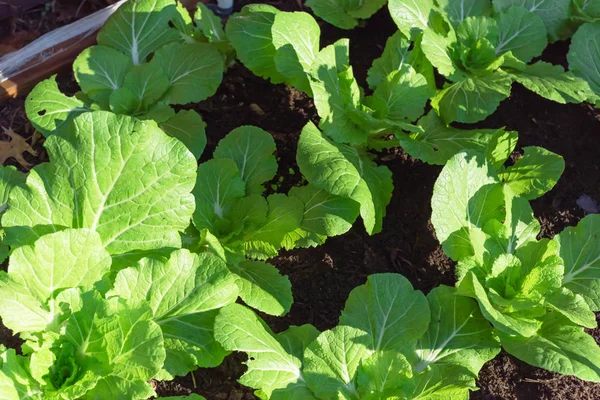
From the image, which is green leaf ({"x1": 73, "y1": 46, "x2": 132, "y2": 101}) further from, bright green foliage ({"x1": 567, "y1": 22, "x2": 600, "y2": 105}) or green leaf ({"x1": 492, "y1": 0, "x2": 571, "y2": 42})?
bright green foliage ({"x1": 567, "y1": 22, "x2": 600, "y2": 105})

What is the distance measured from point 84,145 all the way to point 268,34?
4.00 feet

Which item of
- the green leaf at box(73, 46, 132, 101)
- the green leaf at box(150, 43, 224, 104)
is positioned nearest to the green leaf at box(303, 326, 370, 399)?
the green leaf at box(150, 43, 224, 104)

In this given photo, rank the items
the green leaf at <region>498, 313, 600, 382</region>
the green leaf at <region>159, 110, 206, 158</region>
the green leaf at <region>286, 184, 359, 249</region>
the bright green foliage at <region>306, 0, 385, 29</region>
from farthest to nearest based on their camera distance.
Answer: the bright green foliage at <region>306, 0, 385, 29</region>, the green leaf at <region>159, 110, 206, 158</region>, the green leaf at <region>286, 184, 359, 249</region>, the green leaf at <region>498, 313, 600, 382</region>

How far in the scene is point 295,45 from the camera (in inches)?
117

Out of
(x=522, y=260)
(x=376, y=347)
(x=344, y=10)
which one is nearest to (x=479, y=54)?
(x=344, y=10)

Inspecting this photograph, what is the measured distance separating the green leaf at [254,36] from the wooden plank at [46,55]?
849 millimetres

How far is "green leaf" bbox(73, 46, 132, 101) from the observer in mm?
3000

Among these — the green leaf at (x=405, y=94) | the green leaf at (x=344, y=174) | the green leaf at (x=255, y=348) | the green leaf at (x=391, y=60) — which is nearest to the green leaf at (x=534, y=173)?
the green leaf at (x=405, y=94)

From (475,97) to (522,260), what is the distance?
84cm

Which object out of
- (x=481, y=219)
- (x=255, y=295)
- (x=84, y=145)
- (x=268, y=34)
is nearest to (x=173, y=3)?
(x=268, y=34)

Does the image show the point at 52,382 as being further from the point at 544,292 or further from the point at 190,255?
the point at 544,292

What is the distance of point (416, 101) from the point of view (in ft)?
9.82

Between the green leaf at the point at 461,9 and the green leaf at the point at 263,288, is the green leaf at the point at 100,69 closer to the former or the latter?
the green leaf at the point at 263,288

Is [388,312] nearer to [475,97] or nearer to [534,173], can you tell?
[534,173]
